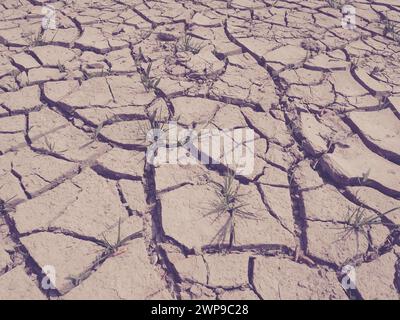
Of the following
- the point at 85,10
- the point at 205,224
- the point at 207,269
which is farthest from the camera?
the point at 85,10

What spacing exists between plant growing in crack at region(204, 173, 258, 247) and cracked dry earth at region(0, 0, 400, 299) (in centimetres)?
3

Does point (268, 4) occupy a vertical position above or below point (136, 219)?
above

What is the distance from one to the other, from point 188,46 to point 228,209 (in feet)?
4.83

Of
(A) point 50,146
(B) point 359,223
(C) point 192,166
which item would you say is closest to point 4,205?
(A) point 50,146

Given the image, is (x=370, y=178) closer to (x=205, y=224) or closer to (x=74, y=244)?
(x=205, y=224)

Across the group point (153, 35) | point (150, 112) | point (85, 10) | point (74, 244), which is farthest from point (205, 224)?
point (85, 10)

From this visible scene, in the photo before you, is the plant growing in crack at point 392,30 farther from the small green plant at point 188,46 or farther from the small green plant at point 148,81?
the small green plant at point 148,81

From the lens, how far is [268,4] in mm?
3422

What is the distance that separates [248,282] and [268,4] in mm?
2745

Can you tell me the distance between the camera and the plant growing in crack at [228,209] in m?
1.63

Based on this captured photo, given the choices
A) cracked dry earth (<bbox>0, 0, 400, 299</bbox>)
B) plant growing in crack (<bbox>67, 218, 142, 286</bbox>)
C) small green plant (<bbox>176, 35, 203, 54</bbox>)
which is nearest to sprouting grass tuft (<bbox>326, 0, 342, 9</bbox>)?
cracked dry earth (<bbox>0, 0, 400, 299</bbox>)

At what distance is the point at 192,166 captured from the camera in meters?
1.92

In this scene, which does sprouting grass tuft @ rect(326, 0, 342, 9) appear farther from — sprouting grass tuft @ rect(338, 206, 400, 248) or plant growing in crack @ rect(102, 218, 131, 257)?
plant growing in crack @ rect(102, 218, 131, 257)
